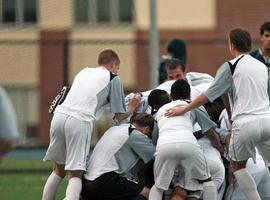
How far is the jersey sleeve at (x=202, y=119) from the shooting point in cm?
1177

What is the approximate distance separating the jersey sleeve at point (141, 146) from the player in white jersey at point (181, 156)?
25 cm

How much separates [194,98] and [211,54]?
66.2ft

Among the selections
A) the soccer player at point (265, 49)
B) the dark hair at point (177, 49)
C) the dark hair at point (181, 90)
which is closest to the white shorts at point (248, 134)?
the dark hair at point (181, 90)

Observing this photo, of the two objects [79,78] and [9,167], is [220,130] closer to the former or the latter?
[79,78]

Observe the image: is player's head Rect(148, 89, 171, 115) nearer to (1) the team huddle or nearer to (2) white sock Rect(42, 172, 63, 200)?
(1) the team huddle

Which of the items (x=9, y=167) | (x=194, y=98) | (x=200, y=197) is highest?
(x=194, y=98)

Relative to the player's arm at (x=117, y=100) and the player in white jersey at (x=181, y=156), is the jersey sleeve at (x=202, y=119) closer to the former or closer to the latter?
the player in white jersey at (x=181, y=156)

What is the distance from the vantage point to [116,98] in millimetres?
11992

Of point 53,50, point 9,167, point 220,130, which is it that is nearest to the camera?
point 220,130

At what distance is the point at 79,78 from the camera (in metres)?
12.2

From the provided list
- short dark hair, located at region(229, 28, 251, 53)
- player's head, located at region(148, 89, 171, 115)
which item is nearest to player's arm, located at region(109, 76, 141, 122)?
player's head, located at region(148, 89, 171, 115)

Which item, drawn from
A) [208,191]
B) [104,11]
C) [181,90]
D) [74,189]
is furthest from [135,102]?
[104,11]

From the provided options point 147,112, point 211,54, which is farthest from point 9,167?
point 211,54

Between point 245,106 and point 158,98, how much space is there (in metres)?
1.21
